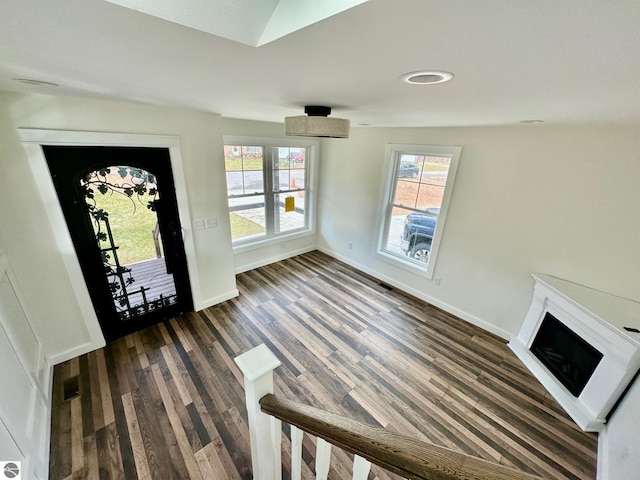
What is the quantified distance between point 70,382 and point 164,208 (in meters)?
1.78

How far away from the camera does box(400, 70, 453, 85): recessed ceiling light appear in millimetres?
861

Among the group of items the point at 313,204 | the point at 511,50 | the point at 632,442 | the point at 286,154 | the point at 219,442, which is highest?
the point at 511,50

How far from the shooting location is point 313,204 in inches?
190

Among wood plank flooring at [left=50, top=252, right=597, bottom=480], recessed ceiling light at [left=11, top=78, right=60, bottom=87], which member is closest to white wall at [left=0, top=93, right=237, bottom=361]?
wood plank flooring at [left=50, top=252, right=597, bottom=480]

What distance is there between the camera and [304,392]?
2201 mm

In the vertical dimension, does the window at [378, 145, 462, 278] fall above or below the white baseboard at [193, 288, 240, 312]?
above

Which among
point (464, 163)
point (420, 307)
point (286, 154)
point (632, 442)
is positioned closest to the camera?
point (632, 442)

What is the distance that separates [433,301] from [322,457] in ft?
10.1

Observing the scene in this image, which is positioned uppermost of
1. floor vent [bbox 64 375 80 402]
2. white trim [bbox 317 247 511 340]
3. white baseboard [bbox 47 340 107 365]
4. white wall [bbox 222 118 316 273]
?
white wall [bbox 222 118 316 273]

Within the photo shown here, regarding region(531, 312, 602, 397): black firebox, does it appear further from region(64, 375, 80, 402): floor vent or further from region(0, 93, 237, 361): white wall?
region(64, 375, 80, 402): floor vent

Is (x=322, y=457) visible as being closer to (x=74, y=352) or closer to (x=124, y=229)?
(x=124, y=229)

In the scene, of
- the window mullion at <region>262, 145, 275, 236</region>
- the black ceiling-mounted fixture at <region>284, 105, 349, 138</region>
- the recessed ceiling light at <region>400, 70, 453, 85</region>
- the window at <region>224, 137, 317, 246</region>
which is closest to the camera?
the recessed ceiling light at <region>400, 70, 453, 85</region>

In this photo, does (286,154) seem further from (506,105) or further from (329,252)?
(506,105)

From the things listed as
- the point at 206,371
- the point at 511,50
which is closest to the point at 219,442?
the point at 206,371
